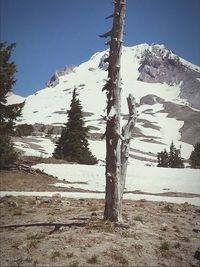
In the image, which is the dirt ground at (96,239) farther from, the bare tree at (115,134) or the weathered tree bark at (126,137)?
the weathered tree bark at (126,137)

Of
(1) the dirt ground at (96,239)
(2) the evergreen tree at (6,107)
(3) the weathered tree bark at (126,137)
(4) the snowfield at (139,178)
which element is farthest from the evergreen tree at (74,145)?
(3) the weathered tree bark at (126,137)

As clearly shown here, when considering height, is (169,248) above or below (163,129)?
below

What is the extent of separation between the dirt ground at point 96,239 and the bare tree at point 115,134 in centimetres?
72

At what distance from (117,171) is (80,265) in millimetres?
3783

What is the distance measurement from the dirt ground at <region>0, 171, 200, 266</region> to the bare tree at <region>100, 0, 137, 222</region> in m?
0.72

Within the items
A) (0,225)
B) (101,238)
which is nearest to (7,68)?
(0,225)

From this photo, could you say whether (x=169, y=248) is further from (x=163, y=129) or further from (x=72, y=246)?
(x=163, y=129)

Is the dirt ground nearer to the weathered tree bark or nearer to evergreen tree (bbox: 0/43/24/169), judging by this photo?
the weathered tree bark

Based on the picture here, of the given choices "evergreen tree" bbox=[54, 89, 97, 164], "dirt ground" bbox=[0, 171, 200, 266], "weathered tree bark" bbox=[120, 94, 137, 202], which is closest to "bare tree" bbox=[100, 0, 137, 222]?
"weathered tree bark" bbox=[120, 94, 137, 202]

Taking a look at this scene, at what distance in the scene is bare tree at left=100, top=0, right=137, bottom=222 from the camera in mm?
9594

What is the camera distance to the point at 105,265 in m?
6.41

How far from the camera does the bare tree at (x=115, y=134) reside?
9.59 meters

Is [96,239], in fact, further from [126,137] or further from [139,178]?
[139,178]

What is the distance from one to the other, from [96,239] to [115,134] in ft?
11.2
